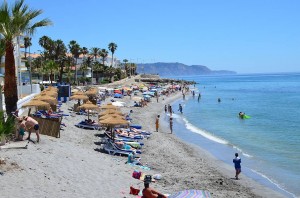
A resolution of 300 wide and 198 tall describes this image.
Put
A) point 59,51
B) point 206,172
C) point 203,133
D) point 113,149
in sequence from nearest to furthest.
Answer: point 206,172
point 113,149
point 203,133
point 59,51

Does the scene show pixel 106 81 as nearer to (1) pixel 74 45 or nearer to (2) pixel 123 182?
(1) pixel 74 45

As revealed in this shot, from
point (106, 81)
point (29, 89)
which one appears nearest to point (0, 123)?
point (29, 89)

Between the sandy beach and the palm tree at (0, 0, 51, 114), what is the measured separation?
236 cm

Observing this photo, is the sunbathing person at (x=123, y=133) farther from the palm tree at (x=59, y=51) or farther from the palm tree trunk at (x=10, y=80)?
the palm tree at (x=59, y=51)

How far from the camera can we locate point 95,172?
14492mm

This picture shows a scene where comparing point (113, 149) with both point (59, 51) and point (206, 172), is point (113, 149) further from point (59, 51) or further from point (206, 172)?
point (59, 51)

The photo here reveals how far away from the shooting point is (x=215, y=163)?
21359mm

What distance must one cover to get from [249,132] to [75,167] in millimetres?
22396

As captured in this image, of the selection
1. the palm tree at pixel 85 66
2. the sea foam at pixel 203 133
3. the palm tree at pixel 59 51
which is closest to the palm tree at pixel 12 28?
the sea foam at pixel 203 133

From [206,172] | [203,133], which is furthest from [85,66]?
[206,172]

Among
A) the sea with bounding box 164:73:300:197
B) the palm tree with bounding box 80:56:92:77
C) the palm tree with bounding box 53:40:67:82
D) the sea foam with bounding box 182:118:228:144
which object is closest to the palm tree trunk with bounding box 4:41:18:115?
the sea with bounding box 164:73:300:197

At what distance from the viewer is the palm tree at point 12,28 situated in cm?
1476

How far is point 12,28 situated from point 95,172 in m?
6.08

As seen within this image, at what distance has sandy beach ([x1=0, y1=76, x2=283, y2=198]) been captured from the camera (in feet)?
38.6
